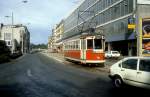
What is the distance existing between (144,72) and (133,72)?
701 millimetres

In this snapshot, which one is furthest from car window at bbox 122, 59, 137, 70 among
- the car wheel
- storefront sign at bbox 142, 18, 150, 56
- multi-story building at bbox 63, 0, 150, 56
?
storefront sign at bbox 142, 18, 150, 56

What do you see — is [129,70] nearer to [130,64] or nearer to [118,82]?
[130,64]

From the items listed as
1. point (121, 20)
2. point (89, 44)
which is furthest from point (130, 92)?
point (121, 20)

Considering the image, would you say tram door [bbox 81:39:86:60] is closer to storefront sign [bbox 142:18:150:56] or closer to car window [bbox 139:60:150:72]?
storefront sign [bbox 142:18:150:56]

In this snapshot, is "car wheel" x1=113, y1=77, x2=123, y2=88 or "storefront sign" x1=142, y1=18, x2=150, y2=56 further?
"storefront sign" x1=142, y1=18, x2=150, y2=56

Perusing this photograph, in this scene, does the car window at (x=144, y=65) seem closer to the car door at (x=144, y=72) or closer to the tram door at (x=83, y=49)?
the car door at (x=144, y=72)

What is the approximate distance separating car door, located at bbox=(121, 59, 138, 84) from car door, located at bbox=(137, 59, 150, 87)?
11.3 inches

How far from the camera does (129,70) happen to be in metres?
13.7

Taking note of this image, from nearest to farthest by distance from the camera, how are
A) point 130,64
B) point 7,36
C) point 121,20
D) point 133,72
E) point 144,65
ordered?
point 144,65 → point 133,72 → point 130,64 → point 121,20 → point 7,36

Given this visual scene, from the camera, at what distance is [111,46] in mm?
75812

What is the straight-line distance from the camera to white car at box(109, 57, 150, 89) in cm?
1271

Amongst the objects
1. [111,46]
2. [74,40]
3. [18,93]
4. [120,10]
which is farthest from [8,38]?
[18,93]

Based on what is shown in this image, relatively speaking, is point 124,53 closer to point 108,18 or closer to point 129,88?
point 108,18

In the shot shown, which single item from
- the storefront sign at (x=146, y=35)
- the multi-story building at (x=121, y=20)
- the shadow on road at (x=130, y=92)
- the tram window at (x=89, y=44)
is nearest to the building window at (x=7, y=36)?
the multi-story building at (x=121, y=20)
